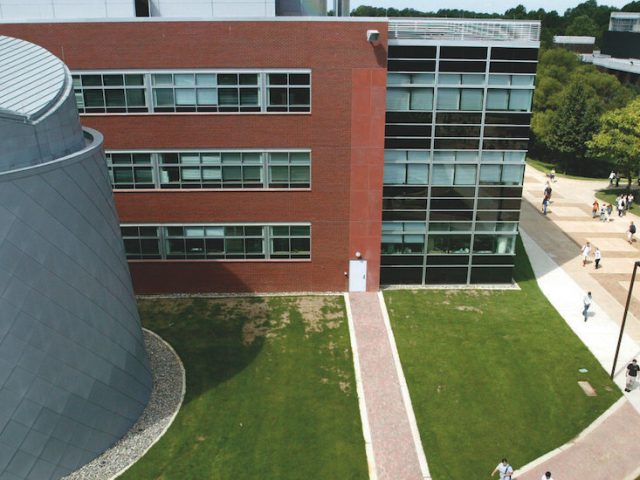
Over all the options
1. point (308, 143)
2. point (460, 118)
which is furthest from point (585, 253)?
point (308, 143)

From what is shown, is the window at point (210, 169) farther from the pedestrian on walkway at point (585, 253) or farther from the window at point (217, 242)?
the pedestrian on walkway at point (585, 253)

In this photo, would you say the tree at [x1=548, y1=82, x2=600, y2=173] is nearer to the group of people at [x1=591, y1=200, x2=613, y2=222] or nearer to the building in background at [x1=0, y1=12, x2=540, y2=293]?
the group of people at [x1=591, y1=200, x2=613, y2=222]

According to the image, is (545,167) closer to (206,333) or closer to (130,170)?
(130,170)

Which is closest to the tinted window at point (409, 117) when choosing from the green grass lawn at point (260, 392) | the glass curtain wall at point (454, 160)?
the glass curtain wall at point (454, 160)

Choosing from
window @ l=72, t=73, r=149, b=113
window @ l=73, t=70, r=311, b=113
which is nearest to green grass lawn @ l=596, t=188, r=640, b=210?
window @ l=73, t=70, r=311, b=113

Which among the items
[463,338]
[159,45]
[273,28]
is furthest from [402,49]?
[463,338]
